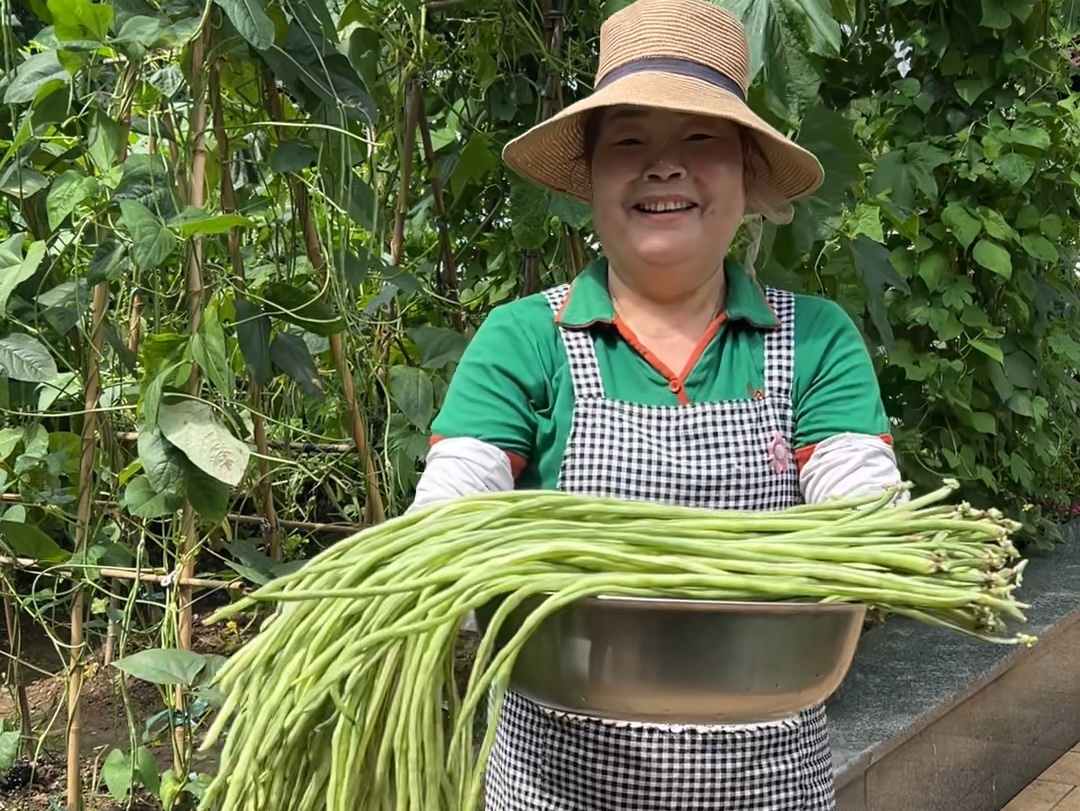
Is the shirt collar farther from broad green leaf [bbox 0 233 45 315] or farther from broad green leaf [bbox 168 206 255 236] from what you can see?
broad green leaf [bbox 0 233 45 315]

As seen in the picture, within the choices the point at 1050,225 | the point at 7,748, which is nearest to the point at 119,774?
the point at 7,748

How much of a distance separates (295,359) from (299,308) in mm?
72

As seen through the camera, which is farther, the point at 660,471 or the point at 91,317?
the point at 91,317

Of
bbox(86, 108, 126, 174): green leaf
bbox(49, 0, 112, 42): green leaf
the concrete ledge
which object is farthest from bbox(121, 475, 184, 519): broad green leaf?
Result: the concrete ledge

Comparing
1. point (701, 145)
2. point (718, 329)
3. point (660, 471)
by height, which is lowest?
point (660, 471)

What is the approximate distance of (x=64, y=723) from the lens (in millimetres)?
2271

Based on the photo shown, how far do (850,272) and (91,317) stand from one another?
1.28 m

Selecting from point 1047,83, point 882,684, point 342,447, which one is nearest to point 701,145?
point 342,447

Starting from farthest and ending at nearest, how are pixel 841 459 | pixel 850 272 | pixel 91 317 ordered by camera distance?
1. pixel 850 272
2. pixel 91 317
3. pixel 841 459

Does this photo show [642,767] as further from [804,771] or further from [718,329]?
[718,329]

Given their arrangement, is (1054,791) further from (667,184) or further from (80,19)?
(80,19)

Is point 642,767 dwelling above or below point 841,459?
below

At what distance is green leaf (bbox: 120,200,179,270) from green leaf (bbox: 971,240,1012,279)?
1.98 metres

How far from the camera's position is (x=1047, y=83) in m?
2.79
